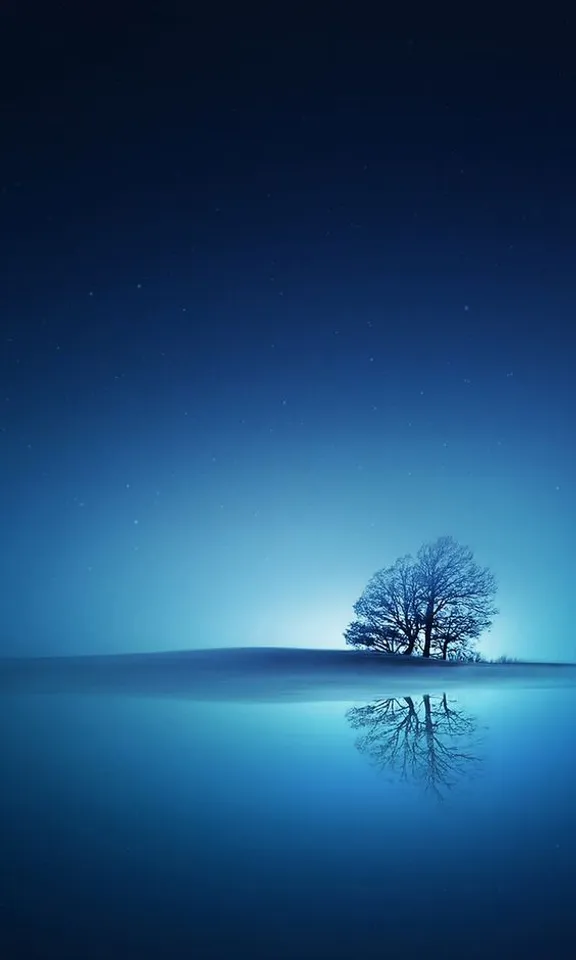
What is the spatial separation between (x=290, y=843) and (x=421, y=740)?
1.06m

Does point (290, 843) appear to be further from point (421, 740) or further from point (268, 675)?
point (268, 675)

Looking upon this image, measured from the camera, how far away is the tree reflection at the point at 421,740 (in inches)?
83.1

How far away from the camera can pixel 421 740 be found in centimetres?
255

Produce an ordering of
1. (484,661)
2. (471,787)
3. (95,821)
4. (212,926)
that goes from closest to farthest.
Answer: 1. (212,926)
2. (95,821)
3. (471,787)
4. (484,661)

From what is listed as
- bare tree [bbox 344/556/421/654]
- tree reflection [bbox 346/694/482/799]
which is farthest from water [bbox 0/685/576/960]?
bare tree [bbox 344/556/421/654]

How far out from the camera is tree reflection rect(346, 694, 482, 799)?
6.93 ft

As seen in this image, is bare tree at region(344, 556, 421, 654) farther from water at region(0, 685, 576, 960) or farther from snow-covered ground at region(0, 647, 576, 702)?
water at region(0, 685, 576, 960)

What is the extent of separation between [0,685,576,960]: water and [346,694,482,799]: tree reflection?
1cm

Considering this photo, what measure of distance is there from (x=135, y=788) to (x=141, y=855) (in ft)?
1.64

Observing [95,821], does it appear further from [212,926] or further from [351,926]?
[351,926]

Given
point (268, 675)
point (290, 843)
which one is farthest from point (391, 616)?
point (290, 843)

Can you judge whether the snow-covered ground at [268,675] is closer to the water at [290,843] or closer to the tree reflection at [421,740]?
the tree reflection at [421,740]

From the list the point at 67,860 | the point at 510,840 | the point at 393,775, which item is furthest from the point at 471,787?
the point at 67,860

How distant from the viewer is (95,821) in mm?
1762
